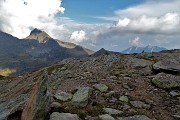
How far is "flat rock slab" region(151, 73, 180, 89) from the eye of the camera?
26.6 m

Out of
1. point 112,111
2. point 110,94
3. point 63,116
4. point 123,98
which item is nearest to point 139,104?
point 123,98

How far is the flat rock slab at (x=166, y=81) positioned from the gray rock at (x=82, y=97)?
7.21 m

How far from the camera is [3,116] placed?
2128cm

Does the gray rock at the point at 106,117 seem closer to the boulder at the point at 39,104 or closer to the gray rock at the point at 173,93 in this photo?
the boulder at the point at 39,104

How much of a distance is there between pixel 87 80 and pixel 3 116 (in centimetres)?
962

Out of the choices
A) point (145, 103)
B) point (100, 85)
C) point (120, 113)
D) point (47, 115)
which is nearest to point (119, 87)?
point (100, 85)

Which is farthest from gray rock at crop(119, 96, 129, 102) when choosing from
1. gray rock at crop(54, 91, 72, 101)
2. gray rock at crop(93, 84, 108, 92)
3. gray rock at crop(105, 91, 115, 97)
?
gray rock at crop(54, 91, 72, 101)

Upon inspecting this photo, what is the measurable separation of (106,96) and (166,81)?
23.2 ft

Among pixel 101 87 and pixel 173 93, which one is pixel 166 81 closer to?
pixel 173 93

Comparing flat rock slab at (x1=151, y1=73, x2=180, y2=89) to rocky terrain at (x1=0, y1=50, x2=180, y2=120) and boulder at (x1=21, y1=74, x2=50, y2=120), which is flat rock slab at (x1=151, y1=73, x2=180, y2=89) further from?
boulder at (x1=21, y1=74, x2=50, y2=120)

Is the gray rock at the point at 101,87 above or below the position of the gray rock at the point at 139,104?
above

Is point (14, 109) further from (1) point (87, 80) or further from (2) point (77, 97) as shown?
(1) point (87, 80)

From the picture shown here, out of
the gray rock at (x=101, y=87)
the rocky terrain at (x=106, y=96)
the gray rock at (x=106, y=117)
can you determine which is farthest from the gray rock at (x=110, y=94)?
the gray rock at (x=106, y=117)

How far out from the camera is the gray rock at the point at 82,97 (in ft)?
71.5
